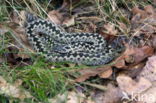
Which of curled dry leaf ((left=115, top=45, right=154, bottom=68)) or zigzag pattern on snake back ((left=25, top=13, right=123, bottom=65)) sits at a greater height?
zigzag pattern on snake back ((left=25, top=13, right=123, bottom=65))

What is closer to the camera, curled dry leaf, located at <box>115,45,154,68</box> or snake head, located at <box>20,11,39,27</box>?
curled dry leaf, located at <box>115,45,154,68</box>

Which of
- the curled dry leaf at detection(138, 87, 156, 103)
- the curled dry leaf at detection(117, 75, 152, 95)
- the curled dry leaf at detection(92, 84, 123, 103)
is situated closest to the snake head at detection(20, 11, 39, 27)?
the curled dry leaf at detection(92, 84, 123, 103)

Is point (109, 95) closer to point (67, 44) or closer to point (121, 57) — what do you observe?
point (121, 57)

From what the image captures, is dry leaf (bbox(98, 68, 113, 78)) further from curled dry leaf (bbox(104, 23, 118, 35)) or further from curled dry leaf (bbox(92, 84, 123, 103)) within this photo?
curled dry leaf (bbox(104, 23, 118, 35))

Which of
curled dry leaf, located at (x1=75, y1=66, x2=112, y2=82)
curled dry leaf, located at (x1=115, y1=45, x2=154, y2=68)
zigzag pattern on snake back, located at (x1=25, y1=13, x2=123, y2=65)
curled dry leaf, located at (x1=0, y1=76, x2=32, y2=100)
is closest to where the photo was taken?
curled dry leaf, located at (x1=0, y1=76, x2=32, y2=100)

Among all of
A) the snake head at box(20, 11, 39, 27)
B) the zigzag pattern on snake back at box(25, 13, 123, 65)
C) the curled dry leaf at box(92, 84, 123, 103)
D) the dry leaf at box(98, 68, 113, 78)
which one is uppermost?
the snake head at box(20, 11, 39, 27)

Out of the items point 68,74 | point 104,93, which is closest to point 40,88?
point 68,74
